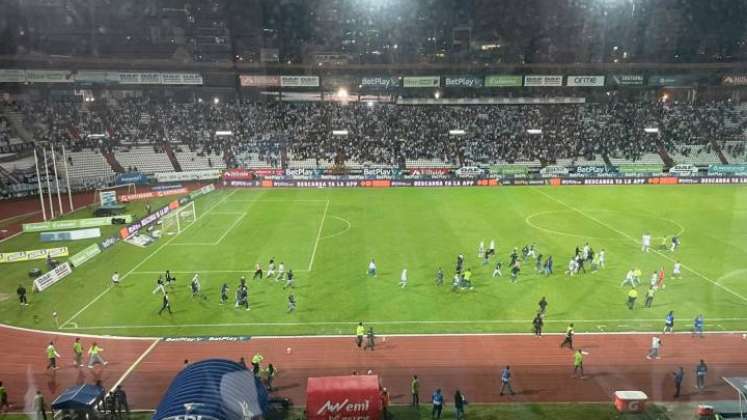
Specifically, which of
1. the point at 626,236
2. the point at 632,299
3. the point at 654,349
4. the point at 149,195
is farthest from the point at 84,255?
the point at 626,236

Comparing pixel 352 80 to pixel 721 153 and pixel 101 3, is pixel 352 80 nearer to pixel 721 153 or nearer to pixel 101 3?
pixel 101 3

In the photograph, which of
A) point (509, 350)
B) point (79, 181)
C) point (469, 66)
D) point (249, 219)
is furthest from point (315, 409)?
point (469, 66)

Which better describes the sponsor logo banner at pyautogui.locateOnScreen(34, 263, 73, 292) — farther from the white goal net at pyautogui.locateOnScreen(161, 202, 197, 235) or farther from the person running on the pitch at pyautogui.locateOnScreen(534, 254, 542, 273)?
the person running on the pitch at pyautogui.locateOnScreen(534, 254, 542, 273)

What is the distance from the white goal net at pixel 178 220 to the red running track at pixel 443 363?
46.4ft

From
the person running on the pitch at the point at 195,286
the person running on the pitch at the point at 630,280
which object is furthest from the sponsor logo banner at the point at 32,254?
the person running on the pitch at the point at 630,280

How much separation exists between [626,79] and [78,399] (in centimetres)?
5585

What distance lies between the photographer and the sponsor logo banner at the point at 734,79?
51.9 meters

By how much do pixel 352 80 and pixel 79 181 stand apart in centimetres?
2727

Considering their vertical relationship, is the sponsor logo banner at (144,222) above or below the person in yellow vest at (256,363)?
above

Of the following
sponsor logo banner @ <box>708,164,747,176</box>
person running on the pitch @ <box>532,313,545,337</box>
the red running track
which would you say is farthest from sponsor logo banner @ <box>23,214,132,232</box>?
sponsor logo banner @ <box>708,164,747,176</box>

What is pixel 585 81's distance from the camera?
54.7m

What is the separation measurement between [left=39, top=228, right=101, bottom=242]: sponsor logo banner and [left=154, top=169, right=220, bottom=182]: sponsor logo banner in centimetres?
1859

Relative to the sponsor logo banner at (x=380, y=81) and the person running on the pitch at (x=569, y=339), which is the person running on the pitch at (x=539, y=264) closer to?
the person running on the pitch at (x=569, y=339)

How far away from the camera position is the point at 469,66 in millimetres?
53219
